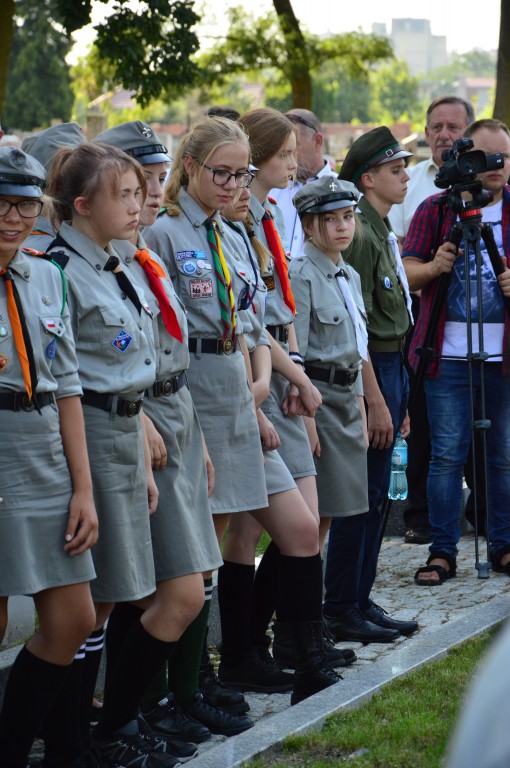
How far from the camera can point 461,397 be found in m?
7.32

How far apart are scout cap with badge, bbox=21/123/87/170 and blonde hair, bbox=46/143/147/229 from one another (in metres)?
0.71

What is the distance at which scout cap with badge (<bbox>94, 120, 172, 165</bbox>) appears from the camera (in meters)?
4.67

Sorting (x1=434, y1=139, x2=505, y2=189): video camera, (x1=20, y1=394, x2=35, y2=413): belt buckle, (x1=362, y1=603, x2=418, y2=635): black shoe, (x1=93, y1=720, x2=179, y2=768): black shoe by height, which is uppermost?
(x1=434, y1=139, x2=505, y2=189): video camera

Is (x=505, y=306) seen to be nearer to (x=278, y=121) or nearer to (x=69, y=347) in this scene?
(x=278, y=121)

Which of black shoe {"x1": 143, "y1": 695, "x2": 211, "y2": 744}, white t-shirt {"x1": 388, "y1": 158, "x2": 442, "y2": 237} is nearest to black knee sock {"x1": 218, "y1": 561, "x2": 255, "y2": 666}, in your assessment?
black shoe {"x1": 143, "y1": 695, "x2": 211, "y2": 744}

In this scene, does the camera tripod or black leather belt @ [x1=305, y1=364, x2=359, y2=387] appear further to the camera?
the camera tripod

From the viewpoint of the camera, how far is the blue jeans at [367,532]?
600cm

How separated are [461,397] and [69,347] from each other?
12.7ft

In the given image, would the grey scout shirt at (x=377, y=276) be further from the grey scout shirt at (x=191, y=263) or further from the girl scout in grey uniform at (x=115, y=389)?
the girl scout in grey uniform at (x=115, y=389)

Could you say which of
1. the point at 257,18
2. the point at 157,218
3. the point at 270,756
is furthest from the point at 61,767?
the point at 257,18

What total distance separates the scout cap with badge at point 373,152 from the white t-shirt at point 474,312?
3.78ft

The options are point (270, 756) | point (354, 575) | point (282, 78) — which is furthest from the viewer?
point (282, 78)

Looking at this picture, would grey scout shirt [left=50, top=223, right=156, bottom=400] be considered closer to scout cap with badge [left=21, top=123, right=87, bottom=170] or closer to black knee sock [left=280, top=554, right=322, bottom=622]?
scout cap with badge [left=21, top=123, right=87, bottom=170]

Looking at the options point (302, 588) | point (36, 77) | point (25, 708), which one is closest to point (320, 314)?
point (302, 588)
